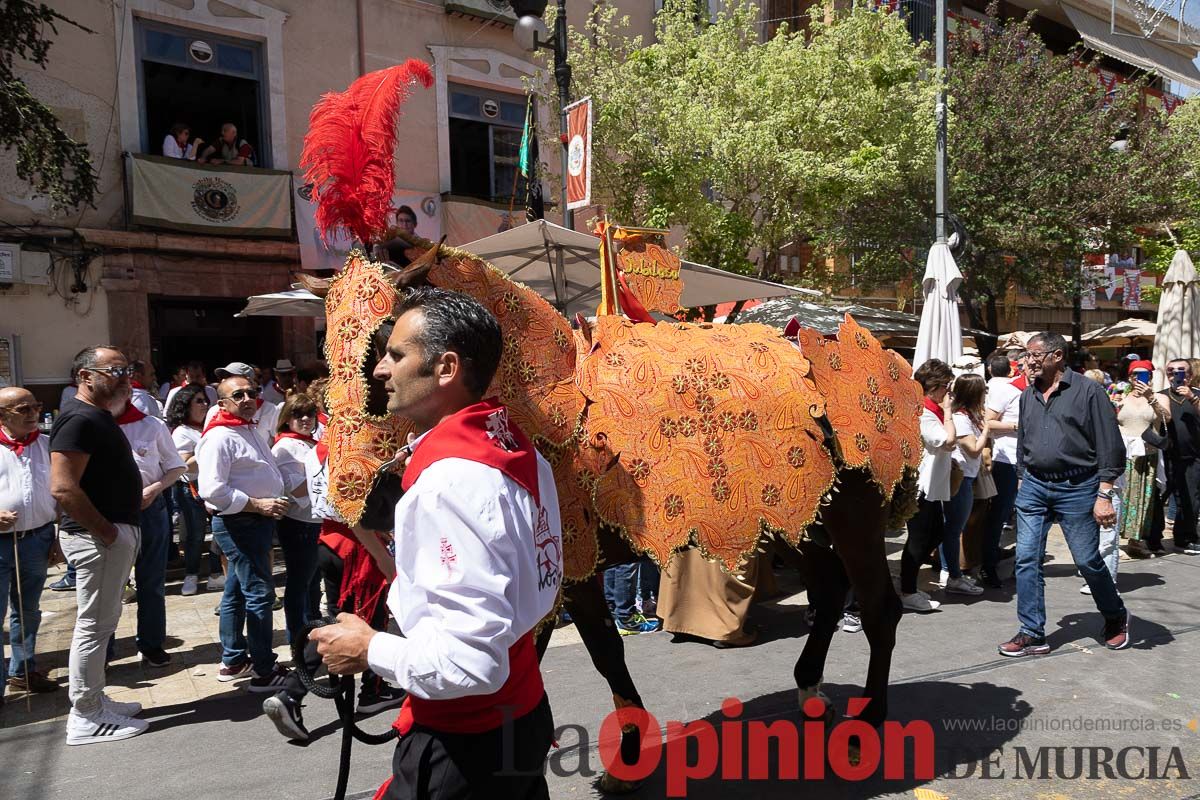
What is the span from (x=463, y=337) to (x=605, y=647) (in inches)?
76.3

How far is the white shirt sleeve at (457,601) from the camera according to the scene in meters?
1.50

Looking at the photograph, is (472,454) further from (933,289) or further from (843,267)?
(843,267)

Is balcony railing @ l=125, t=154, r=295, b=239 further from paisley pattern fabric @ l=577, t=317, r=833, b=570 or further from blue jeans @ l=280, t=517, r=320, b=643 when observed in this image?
paisley pattern fabric @ l=577, t=317, r=833, b=570

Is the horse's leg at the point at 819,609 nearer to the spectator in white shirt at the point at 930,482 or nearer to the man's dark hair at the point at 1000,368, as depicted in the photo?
the spectator in white shirt at the point at 930,482

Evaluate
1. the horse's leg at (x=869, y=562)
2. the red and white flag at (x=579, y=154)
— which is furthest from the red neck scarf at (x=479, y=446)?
the red and white flag at (x=579, y=154)

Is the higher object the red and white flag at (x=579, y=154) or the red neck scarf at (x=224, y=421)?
the red and white flag at (x=579, y=154)

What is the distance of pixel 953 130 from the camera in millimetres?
15539

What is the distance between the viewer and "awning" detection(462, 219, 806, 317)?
704 centimetres

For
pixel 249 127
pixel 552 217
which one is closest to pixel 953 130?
Answer: pixel 552 217

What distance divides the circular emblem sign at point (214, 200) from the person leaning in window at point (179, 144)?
18.2 inches

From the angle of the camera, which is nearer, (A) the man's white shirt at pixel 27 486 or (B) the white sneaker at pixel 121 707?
(B) the white sneaker at pixel 121 707

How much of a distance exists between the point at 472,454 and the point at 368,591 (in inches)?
111

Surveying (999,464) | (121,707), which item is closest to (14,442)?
(121,707)

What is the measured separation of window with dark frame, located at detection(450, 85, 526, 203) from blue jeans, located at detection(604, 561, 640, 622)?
9.76 m
